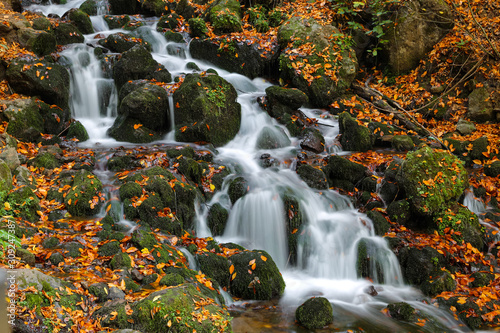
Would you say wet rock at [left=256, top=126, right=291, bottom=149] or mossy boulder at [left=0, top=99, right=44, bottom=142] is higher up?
mossy boulder at [left=0, top=99, right=44, bottom=142]

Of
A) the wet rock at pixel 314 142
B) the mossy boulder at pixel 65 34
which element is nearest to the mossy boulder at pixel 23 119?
the mossy boulder at pixel 65 34

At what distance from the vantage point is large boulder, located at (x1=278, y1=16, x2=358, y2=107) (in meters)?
12.8

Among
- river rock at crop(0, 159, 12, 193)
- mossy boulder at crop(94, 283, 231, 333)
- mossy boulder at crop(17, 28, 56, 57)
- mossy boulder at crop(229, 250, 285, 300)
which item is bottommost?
mossy boulder at crop(229, 250, 285, 300)

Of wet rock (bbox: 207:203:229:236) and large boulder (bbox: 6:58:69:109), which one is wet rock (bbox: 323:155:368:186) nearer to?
wet rock (bbox: 207:203:229:236)

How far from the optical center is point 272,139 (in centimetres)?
1075

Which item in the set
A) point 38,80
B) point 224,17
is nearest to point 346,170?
point 38,80

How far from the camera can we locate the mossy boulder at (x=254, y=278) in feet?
19.1

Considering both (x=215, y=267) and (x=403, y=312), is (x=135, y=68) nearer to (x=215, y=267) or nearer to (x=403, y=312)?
(x=215, y=267)

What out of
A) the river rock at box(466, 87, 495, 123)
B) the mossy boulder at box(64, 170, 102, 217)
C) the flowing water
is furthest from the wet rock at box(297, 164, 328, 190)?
the river rock at box(466, 87, 495, 123)

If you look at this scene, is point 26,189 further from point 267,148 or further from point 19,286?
point 267,148

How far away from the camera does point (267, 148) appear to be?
34.7 ft

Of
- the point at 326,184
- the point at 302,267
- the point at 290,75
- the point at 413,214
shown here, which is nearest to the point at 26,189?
the point at 302,267

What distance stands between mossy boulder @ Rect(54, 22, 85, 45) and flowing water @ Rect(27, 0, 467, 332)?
114cm

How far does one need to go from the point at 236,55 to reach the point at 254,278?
10054 mm
